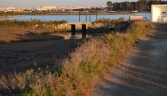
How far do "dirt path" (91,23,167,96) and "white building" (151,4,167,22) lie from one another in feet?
107

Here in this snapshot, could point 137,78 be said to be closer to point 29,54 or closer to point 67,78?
point 67,78

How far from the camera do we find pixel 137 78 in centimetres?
1123

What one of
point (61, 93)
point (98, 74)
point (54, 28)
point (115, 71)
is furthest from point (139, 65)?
point (54, 28)

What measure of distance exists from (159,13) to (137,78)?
39.7 meters

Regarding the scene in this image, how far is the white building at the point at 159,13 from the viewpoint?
156ft

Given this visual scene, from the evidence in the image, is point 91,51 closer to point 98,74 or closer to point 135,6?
point 98,74

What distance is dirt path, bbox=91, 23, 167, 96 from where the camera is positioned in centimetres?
948

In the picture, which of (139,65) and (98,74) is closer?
(98,74)

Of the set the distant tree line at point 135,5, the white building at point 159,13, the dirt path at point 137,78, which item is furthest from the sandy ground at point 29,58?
the distant tree line at point 135,5

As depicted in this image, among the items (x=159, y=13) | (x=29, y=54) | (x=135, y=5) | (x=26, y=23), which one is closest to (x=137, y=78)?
(x=29, y=54)

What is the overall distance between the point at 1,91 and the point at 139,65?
6.44 metres

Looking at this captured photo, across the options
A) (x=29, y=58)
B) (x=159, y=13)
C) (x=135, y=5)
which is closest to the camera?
(x=29, y=58)

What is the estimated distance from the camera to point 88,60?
37.8 feet

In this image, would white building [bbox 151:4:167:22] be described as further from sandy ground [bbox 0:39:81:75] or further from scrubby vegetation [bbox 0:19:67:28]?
sandy ground [bbox 0:39:81:75]
